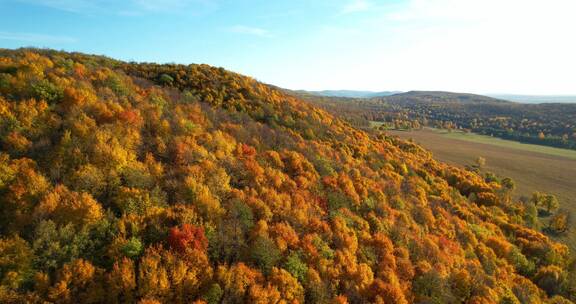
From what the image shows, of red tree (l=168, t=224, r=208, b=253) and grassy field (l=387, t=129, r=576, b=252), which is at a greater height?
red tree (l=168, t=224, r=208, b=253)

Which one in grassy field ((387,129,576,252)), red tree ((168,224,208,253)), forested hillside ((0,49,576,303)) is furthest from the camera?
grassy field ((387,129,576,252))

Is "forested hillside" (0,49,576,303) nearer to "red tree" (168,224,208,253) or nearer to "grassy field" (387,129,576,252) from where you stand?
"red tree" (168,224,208,253)

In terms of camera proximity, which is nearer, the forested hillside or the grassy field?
the forested hillside

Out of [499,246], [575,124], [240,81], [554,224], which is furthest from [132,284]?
[575,124]

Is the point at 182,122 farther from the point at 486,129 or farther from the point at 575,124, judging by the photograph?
the point at 575,124

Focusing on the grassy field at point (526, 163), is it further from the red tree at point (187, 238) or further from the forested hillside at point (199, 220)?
the red tree at point (187, 238)

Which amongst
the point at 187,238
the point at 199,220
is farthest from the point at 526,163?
the point at 187,238

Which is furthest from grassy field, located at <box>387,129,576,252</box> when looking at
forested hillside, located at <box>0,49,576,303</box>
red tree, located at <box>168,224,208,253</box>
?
red tree, located at <box>168,224,208,253</box>
